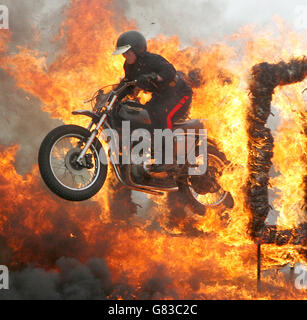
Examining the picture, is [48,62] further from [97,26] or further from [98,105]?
[98,105]

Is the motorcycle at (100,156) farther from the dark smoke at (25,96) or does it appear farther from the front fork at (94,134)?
the dark smoke at (25,96)

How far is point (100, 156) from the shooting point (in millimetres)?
5242

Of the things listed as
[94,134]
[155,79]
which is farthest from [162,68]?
[94,134]

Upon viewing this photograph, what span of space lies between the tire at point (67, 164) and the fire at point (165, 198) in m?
2.52

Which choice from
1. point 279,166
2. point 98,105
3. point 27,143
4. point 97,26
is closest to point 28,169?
point 27,143

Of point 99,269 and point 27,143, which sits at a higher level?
point 27,143

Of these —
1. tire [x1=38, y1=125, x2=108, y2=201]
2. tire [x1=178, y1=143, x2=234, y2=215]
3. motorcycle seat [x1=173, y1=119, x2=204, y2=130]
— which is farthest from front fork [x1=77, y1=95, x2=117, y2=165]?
tire [x1=178, y1=143, x2=234, y2=215]

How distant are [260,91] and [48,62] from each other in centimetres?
584

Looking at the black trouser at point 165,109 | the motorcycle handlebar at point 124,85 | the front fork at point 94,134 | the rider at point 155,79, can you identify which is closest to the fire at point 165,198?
the black trouser at point 165,109

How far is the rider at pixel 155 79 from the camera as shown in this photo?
543 cm

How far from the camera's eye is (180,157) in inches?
244

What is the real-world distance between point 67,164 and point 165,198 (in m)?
4.56

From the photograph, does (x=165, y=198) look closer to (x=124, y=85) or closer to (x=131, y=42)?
(x=124, y=85)

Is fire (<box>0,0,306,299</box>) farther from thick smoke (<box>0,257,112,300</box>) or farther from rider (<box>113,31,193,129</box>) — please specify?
rider (<box>113,31,193,129</box>)
